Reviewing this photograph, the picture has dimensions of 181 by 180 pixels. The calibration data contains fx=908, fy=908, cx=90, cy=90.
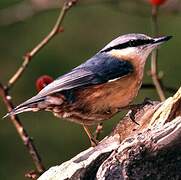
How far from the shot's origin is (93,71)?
3.78 m

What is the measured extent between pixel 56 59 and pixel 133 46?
5041 mm

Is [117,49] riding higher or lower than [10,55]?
lower

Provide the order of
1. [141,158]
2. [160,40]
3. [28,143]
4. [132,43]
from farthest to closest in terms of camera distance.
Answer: [132,43], [160,40], [28,143], [141,158]

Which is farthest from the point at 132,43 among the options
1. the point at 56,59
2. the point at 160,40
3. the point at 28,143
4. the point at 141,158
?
the point at 56,59

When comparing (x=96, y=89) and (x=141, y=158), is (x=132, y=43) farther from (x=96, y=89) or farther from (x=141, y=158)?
(x=141, y=158)

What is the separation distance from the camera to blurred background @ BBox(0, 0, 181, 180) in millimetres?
8016

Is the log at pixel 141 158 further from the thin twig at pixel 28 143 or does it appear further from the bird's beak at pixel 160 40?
the bird's beak at pixel 160 40

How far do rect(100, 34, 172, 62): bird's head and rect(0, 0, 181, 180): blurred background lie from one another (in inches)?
148

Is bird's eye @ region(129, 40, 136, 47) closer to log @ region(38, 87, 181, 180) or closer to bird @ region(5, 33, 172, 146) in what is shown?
bird @ region(5, 33, 172, 146)

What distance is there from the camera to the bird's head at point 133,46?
3754 millimetres

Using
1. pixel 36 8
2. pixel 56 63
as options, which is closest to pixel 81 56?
pixel 56 63

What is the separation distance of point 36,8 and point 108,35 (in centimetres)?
339

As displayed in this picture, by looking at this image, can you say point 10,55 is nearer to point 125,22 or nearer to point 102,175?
point 125,22

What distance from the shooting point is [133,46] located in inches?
150
